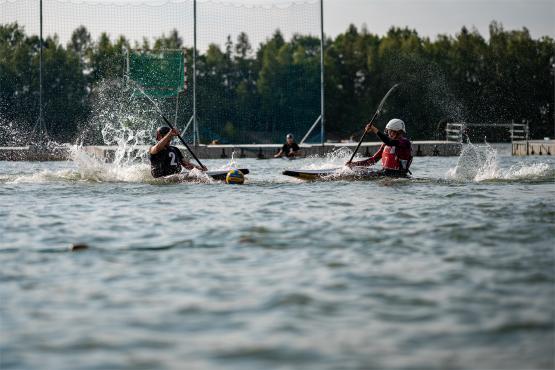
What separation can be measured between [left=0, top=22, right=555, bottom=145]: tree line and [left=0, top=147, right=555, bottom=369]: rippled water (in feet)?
90.2

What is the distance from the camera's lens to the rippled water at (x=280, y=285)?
4594 millimetres

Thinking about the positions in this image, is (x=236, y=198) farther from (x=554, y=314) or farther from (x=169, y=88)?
(x=169, y=88)

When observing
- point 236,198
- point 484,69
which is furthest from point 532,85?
point 236,198

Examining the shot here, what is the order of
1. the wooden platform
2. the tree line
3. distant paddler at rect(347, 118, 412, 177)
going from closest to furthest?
distant paddler at rect(347, 118, 412, 177) < the wooden platform < the tree line

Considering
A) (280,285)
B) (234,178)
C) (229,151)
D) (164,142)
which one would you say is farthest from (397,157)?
(229,151)

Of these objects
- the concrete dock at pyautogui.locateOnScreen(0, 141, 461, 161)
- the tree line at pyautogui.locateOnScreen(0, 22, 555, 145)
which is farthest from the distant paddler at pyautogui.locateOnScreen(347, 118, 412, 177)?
the tree line at pyautogui.locateOnScreen(0, 22, 555, 145)

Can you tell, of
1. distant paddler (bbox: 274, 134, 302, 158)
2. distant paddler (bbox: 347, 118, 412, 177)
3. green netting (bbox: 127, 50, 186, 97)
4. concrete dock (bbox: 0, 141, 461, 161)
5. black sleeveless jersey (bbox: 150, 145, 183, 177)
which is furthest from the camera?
green netting (bbox: 127, 50, 186, 97)

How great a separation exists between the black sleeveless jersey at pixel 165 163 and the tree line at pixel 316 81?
880 inches

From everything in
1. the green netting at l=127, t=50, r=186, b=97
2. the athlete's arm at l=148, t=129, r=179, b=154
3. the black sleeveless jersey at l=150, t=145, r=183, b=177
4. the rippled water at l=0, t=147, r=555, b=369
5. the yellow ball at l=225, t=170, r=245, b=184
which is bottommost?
the rippled water at l=0, t=147, r=555, b=369

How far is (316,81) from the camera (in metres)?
54.6

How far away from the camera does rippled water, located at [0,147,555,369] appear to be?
4.59m

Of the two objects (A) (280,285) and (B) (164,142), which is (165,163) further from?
(A) (280,285)

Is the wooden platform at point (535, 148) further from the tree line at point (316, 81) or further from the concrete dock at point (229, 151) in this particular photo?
the tree line at point (316, 81)

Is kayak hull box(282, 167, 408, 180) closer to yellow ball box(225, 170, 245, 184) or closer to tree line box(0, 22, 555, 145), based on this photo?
yellow ball box(225, 170, 245, 184)
